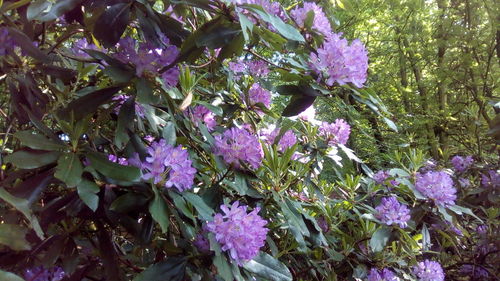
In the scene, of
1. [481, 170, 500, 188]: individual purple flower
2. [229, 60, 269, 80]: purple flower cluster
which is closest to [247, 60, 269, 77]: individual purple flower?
[229, 60, 269, 80]: purple flower cluster

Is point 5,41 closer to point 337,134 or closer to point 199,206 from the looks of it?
point 199,206

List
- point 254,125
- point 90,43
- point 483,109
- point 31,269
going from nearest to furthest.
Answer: point 31,269, point 90,43, point 254,125, point 483,109

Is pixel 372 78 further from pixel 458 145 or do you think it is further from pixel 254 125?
pixel 254 125

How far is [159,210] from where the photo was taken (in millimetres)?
864

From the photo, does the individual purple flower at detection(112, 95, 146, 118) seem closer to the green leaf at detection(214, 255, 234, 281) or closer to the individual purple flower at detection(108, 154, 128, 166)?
the individual purple flower at detection(108, 154, 128, 166)

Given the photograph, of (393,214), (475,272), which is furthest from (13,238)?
(475,272)

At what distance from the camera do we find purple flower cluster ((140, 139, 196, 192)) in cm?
94

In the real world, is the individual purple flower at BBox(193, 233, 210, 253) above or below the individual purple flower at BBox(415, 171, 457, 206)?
above

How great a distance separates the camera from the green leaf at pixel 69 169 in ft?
2.55

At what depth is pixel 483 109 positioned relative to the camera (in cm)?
374

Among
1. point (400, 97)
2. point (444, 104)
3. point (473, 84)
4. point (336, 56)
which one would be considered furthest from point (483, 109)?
point (336, 56)

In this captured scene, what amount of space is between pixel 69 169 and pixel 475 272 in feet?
8.29

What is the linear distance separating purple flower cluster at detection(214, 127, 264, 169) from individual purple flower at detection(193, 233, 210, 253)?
0.24 meters

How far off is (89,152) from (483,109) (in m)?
3.84
